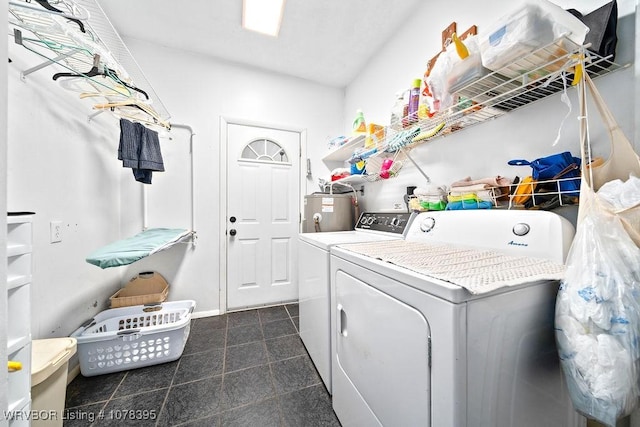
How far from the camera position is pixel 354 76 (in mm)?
2740

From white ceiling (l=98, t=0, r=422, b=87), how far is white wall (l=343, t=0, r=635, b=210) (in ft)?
0.67

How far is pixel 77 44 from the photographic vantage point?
47.6 inches

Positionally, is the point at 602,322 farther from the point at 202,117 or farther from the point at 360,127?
the point at 202,117

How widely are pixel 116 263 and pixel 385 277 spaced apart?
1.50 metres

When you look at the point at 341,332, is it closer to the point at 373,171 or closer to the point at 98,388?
the point at 373,171

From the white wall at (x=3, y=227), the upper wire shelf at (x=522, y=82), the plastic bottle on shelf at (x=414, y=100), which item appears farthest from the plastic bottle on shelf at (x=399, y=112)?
the white wall at (x=3, y=227)

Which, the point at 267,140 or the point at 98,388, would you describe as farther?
the point at 267,140

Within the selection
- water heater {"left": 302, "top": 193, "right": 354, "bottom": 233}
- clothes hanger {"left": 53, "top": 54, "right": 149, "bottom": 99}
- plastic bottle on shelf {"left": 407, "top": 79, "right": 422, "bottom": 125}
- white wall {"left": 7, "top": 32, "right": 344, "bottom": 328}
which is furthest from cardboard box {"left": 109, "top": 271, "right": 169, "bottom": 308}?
plastic bottle on shelf {"left": 407, "top": 79, "right": 422, "bottom": 125}

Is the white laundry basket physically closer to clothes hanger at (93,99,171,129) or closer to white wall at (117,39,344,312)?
white wall at (117,39,344,312)

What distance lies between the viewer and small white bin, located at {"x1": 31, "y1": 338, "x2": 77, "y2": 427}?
0.91 m

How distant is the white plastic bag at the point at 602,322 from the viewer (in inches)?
21.1

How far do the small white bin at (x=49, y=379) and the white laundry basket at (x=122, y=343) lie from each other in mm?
464

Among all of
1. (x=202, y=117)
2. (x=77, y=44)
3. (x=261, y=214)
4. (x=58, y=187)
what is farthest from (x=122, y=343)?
(x=202, y=117)

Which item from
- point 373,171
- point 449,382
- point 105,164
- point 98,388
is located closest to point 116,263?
point 98,388
